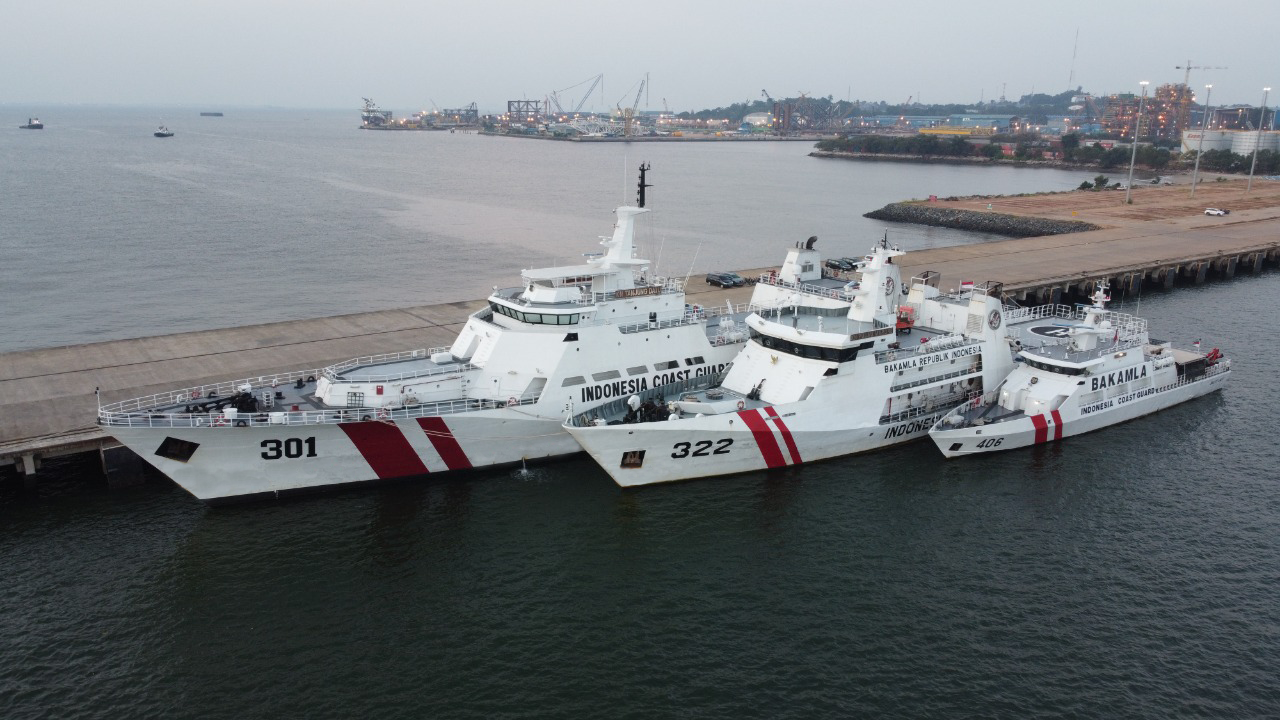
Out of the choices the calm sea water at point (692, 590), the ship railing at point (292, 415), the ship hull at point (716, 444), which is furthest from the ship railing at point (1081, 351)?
the ship railing at point (292, 415)

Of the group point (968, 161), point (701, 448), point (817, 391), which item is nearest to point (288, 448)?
point (701, 448)

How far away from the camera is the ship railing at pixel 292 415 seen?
71.2 ft

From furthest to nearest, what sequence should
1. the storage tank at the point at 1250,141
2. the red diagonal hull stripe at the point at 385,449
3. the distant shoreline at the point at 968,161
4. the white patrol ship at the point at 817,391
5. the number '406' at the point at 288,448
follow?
the distant shoreline at the point at 968,161 < the storage tank at the point at 1250,141 < the white patrol ship at the point at 817,391 < the red diagonal hull stripe at the point at 385,449 < the number '406' at the point at 288,448

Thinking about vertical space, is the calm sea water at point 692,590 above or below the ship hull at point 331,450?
below

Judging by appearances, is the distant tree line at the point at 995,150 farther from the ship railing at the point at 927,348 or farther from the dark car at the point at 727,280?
the ship railing at the point at 927,348

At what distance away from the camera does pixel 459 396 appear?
25531 millimetres

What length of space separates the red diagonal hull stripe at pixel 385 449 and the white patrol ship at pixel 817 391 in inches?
181

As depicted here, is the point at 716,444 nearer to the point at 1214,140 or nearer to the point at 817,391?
the point at 817,391

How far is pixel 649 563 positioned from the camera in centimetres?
2091

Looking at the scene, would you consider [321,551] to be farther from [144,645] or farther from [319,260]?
[319,260]

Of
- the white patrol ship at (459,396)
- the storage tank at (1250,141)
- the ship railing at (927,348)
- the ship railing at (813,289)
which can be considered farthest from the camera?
the storage tank at (1250,141)

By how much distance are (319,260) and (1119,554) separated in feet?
166

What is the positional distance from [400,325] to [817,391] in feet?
63.6

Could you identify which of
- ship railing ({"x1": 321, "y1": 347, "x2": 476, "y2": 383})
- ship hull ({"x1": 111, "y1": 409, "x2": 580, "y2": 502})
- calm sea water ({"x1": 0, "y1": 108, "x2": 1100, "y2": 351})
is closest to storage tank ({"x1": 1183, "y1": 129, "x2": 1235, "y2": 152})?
calm sea water ({"x1": 0, "y1": 108, "x2": 1100, "y2": 351})
